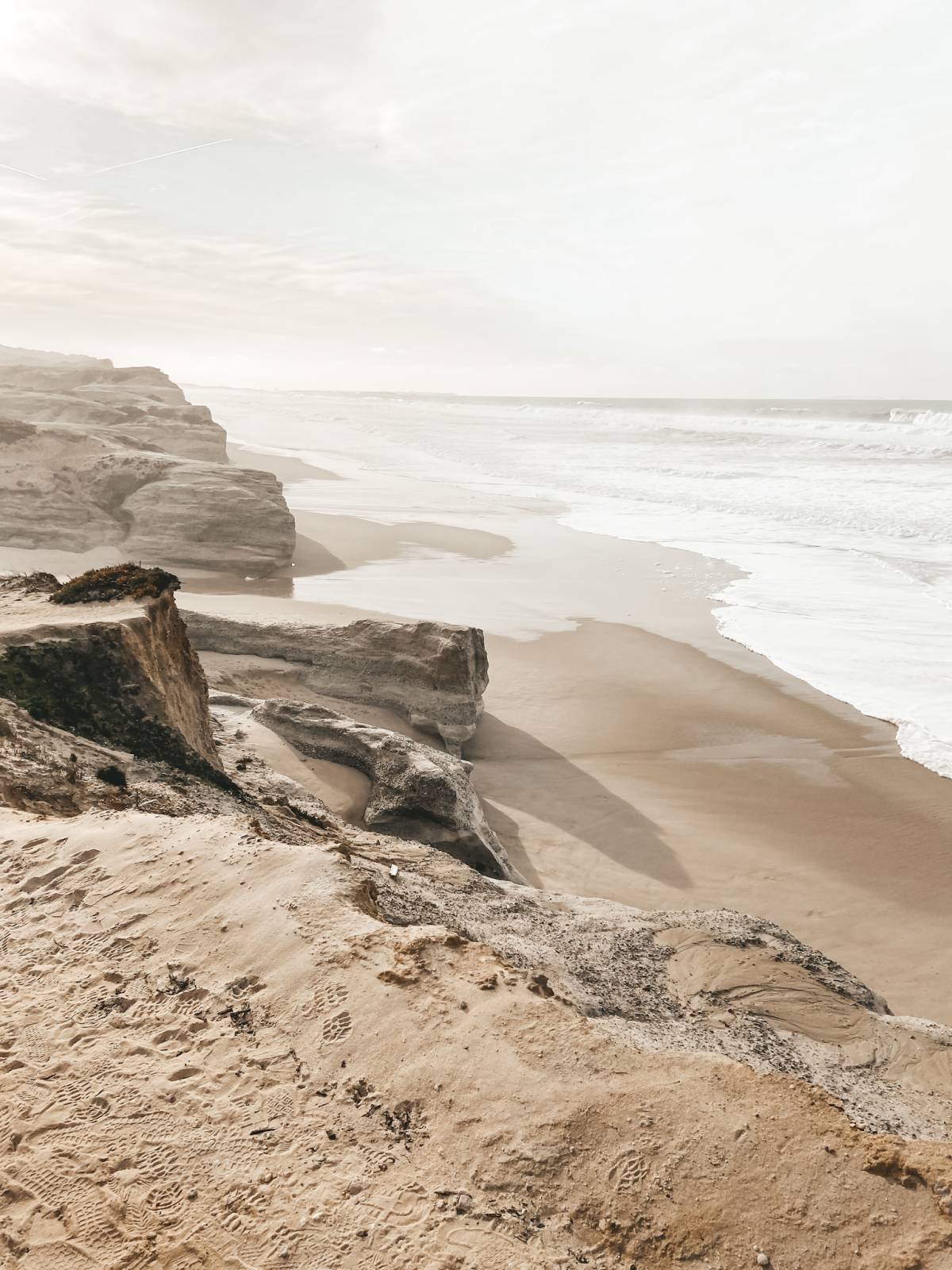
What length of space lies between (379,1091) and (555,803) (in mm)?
5611

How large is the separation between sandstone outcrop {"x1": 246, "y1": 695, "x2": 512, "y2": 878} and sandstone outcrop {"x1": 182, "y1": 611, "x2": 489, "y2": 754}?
3.87ft

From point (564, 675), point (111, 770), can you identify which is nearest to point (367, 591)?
point (564, 675)

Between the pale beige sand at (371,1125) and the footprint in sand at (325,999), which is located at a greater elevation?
the footprint in sand at (325,999)

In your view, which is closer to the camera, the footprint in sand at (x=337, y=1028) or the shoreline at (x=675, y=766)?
the footprint in sand at (x=337, y=1028)

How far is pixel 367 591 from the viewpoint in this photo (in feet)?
47.9

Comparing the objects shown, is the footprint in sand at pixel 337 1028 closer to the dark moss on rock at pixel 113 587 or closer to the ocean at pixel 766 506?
the dark moss on rock at pixel 113 587

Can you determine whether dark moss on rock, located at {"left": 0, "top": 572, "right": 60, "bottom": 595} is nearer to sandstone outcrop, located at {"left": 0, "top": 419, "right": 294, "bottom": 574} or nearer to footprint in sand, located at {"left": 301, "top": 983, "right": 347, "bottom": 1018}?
footprint in sand, located at {"left": 301, "top": 983, "right": 347, "bottom": 1018}

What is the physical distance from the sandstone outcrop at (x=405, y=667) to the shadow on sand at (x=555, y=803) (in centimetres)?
51

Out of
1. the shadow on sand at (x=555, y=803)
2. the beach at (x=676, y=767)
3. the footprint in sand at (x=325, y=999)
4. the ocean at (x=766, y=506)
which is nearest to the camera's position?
the footprint in sand at (x=325, y=999)

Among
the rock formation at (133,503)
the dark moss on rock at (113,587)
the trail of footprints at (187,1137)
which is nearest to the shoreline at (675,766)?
the rock formation at (133,503)

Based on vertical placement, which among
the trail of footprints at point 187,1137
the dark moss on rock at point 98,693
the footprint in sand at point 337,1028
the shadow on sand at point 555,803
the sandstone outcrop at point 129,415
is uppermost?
the sandstone outcrop at point 129,415

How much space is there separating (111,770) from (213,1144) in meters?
2.83

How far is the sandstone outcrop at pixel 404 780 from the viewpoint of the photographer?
6176 millimetres

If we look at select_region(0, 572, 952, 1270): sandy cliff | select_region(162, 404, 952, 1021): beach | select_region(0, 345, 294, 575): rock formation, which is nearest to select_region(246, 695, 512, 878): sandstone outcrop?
select_region(162, 404, 952, 1021): beach
